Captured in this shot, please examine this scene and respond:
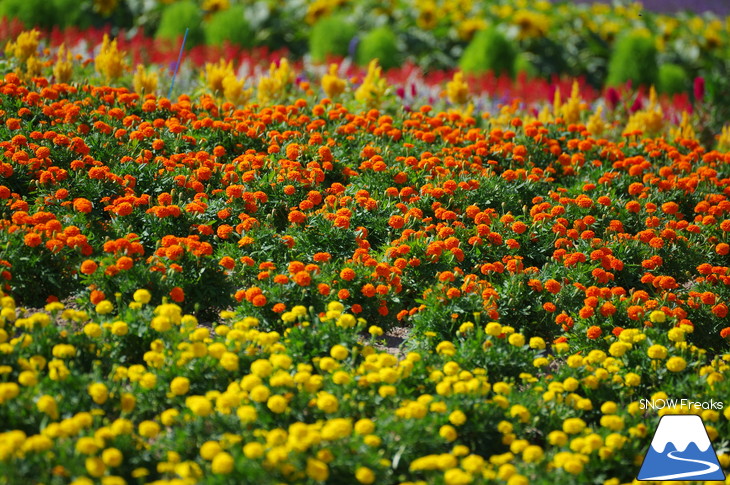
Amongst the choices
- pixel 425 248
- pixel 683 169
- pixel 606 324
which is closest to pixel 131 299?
pixel 425 248

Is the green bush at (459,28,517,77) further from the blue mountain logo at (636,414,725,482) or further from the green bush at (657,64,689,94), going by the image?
the blue mountain logo at (636,414,725,482)

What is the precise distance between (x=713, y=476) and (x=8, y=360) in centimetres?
310

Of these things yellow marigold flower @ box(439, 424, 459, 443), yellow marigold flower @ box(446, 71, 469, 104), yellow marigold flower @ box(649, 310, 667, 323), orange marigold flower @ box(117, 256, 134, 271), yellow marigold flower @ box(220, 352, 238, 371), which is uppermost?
yellow marigold flower @ box(446, 71, 469, 104)

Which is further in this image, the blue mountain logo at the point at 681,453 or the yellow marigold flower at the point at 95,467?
the blue mountain logo at the point at 681,453

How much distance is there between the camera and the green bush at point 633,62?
40.9ft

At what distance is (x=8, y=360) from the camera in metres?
3.66

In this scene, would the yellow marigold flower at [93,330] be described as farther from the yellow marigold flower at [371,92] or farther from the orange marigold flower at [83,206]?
the yellow marigold flower at [371,92]

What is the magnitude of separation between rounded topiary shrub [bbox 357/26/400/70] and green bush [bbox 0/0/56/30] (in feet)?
14.6

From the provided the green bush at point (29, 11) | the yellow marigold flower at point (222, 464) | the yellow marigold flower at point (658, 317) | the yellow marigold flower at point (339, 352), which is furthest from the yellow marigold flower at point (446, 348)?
the green bush at point (29, 11)

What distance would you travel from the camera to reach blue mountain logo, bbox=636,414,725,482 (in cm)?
348

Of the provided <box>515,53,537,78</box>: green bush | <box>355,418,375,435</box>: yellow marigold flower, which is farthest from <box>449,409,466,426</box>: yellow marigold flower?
<box>515,53,537,78</box>: green bush

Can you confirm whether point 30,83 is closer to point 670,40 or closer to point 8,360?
point 8,360

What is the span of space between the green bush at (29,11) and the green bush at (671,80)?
9.10 meters

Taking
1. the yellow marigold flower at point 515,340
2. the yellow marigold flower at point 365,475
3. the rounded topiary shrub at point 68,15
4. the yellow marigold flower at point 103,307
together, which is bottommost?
the yellow marigold flower at point 365,475
